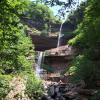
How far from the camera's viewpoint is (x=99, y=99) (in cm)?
1581

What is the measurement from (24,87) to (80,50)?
10.3m

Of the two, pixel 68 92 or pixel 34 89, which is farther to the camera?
pixel 68 92

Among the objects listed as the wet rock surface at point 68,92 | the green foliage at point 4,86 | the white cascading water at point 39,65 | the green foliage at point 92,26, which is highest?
the green foliage at point 92,26

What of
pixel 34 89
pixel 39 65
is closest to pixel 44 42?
pixel 39 65

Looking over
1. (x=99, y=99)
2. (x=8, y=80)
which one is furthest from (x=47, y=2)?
(x=8, y=80)

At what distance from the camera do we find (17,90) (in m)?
17.8

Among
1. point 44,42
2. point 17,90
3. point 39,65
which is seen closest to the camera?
point 17,90

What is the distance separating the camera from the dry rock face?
56.9ft

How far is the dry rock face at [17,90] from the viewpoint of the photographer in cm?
1734

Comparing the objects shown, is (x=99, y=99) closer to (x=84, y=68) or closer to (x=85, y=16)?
(x=84, y=68)

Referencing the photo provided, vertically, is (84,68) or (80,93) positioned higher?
(84,68)

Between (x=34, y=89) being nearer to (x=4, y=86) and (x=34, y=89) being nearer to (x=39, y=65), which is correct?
(x=4, y=86)

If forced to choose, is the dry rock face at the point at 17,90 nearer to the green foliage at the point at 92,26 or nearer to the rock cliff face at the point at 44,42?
the green foliage at the point at 92,26

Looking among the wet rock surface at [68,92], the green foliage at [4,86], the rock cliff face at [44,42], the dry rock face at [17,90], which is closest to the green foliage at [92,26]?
the wet rock surface at [68,92]
